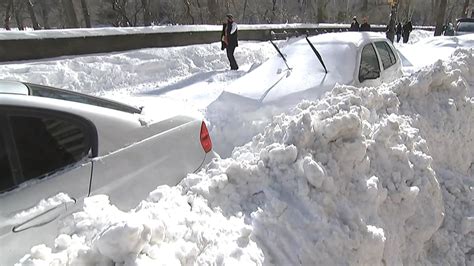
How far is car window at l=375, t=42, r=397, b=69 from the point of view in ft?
24.3

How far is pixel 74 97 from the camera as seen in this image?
3053mm

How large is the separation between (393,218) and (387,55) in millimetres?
5204

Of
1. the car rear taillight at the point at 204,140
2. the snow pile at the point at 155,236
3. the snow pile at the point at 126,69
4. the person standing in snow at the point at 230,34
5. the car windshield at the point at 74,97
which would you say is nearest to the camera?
the snow pile at the point at 155,236

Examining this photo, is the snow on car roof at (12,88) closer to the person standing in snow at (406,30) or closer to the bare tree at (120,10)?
the bare tree at (120,10)

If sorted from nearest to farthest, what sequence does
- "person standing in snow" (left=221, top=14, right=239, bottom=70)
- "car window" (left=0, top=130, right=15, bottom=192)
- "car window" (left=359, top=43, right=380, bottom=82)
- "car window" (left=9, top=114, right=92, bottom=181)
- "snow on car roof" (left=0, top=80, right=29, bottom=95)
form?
"car window" (left=0, top=130, right=15, bottom=192), "car window" (left=9, top=114, right=92, bottom=181), "snow on car roof" (left=0, top=80, right=29, bottom=95), "car window" (left=359, top=43, right=380, bottom=82), "person standing in snow" (left=221, top=14, right=239, bottom=70)

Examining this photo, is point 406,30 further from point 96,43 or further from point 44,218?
point 44,218

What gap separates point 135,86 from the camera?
10789 mm

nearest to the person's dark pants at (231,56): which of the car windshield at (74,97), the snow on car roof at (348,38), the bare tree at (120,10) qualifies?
the snow on car roof at (348,38)

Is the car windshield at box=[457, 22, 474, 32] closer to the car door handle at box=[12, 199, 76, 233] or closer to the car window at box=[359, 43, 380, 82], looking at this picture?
the car window at box=[359, 43, 380, 82]

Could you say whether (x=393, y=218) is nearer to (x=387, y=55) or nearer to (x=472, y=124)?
(x=472, y=124)

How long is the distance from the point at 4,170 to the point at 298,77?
5004 mm

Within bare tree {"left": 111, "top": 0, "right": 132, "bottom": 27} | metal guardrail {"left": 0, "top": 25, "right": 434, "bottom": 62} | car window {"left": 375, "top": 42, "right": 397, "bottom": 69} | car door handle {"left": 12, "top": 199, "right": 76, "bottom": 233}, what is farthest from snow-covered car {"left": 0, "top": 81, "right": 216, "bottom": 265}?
bare tree {"left": 111, "top": 0, "right": 132, "bottom": 27}

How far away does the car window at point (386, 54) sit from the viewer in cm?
741

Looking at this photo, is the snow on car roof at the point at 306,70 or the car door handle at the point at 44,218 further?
the snow on car roof at the point at 306,70
